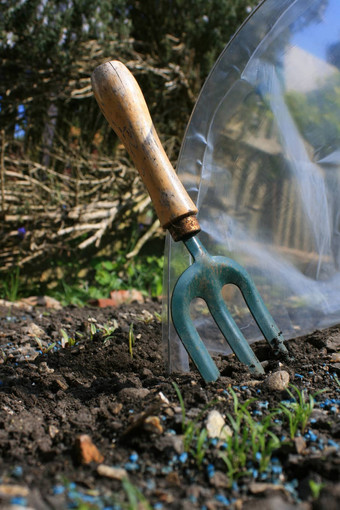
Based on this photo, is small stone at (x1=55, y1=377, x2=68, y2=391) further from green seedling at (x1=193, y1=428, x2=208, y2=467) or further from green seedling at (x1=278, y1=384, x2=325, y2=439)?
green seedling at (x1=278, y1=384, x2=325, y2=439)

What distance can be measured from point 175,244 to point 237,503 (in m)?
0.94

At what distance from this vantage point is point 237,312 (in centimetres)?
183

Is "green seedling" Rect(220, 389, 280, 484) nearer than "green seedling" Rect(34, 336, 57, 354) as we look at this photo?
Yes

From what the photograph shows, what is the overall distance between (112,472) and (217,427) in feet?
0.89

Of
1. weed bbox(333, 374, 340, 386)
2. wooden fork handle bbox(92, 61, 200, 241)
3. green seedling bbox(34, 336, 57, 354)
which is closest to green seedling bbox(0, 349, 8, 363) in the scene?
green seedling bbox(34, 336, 57, 354)

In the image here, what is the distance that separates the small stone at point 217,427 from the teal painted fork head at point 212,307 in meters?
0.28

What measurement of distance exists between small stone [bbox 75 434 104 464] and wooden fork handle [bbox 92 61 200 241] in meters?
0.71

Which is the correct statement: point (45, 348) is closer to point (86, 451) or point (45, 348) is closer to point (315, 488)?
point (86, 451)

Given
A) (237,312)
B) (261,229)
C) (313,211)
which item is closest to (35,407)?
(237,312)

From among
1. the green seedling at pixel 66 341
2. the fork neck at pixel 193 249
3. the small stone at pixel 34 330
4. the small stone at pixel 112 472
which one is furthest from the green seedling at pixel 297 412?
the small stone at pixel 34 330

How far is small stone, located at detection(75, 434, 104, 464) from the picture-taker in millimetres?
944

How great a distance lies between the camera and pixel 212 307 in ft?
4.94

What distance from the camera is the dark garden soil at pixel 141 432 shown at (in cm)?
83

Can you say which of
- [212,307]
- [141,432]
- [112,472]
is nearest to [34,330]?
[212,307]
